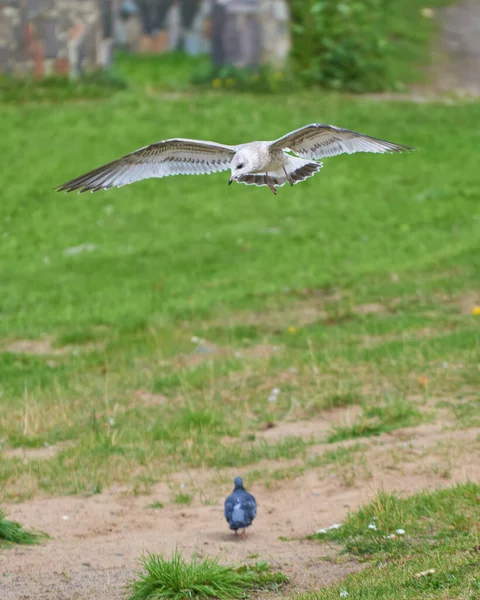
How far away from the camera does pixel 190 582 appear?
20.6 ft

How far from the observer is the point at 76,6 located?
67.3 ft

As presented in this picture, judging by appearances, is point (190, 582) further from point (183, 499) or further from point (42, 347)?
point (42, 347)

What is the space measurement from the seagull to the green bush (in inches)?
539

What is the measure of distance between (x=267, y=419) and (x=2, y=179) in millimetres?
9453

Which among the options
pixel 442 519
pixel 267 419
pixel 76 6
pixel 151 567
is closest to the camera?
pixel 151 567

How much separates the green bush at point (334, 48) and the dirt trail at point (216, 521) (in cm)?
1372

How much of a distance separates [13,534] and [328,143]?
3596 mm

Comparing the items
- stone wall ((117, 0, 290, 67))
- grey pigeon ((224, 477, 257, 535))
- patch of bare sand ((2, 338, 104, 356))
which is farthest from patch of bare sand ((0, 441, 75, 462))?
stone wall ((117, 0, 290, 67))

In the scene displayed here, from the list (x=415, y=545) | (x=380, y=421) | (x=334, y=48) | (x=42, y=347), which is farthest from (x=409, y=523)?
(x=334, y=48)

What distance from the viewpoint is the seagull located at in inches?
309

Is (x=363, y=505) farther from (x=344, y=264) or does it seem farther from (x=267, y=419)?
(x=344, y=264)

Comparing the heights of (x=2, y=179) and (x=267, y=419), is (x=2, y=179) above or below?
below

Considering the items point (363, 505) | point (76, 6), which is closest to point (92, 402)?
point (363, 505)

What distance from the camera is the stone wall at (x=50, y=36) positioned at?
786 inches
